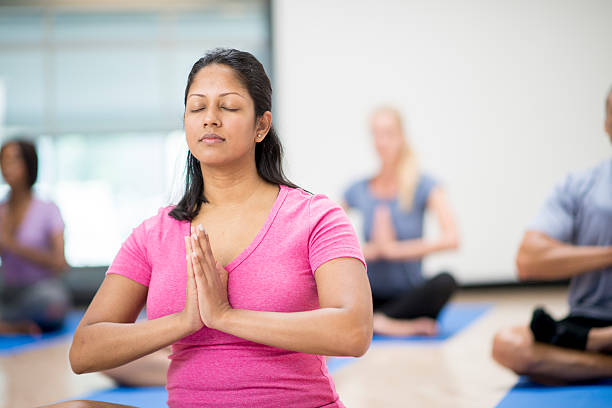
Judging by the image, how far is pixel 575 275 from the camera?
93.0 inches

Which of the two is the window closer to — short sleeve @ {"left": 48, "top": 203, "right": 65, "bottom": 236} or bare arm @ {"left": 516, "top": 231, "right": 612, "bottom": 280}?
short sleeve @ {"left": 48, "top": 203, "right": 65, "bottom": 236}

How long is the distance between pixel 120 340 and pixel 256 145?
0.48 metres

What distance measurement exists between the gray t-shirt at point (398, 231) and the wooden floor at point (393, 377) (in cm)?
42

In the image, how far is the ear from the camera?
140 cm

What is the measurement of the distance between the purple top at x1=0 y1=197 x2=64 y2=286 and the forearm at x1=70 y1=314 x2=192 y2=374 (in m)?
3.13

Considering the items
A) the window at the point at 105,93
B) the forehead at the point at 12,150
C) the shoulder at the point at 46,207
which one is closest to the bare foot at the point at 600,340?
the shoulder at the point at 46,207

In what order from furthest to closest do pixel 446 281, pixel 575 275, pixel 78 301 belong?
pixel 78 301, pixel 446 281, pixel 575 275

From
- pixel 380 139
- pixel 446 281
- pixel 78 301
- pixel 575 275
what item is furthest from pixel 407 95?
pixel 575 275

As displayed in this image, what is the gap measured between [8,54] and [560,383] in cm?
552

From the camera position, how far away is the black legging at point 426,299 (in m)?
3.75

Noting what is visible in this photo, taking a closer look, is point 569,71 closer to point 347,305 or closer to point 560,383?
point 560,383

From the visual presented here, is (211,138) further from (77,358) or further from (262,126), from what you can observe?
(77,358)

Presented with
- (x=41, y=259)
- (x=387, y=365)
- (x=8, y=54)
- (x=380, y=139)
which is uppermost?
(x=8, y=54)

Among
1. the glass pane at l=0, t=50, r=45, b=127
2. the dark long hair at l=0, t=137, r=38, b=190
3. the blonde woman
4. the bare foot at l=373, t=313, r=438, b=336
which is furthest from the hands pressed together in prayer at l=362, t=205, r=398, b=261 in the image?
the glass pane at l=0, t=50, r=45, b=127
